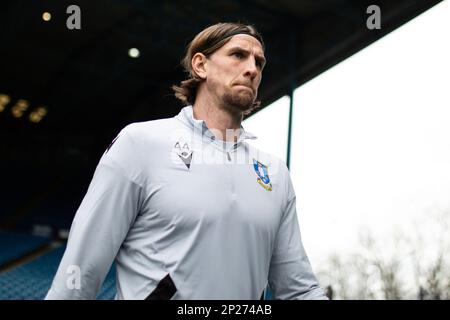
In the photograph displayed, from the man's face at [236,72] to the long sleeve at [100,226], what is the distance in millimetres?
369

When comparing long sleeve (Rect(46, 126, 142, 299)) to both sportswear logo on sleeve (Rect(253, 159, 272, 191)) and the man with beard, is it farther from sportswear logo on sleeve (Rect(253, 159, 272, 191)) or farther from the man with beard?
sportswear logo on sleeve (Rect(253, 159, 272, 191))

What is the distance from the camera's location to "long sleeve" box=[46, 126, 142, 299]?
1448 mm

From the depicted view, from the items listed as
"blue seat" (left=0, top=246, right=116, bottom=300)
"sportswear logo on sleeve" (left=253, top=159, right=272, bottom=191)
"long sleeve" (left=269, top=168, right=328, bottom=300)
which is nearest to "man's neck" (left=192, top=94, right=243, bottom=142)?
"sportswear logo on sleeve" (left=253, top=159, right=272, bottom=191)

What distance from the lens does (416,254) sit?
33.9 feet

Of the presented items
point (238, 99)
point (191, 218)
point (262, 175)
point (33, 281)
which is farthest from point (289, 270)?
point (33, 281)

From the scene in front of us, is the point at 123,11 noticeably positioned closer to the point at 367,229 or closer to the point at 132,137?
the point at 367,229

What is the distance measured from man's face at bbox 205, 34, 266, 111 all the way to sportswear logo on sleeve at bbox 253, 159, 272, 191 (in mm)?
190

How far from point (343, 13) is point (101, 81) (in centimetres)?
836

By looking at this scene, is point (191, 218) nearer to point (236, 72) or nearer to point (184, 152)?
point (184, 152)

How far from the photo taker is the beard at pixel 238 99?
5.78 feet

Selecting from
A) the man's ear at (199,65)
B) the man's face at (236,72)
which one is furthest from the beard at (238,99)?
the man's ear at (199,65)

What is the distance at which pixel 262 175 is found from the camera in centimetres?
180

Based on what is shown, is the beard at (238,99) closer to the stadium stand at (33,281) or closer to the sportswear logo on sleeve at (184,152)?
the sportswear logo on sleeve at (184,152)
